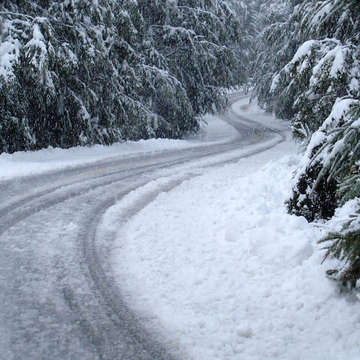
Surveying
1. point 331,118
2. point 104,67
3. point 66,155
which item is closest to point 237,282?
point 331,118

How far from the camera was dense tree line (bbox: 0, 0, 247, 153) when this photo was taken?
12.5 metres

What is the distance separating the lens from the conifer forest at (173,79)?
5.40 m

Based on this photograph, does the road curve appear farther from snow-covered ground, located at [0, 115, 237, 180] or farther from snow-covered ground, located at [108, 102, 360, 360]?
snow-covered ground, located at [0, 115, 237, 180]

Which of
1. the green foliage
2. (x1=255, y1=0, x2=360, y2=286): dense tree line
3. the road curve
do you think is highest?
(x1=255, y1=0, x2=360, y2=286): dense tree line

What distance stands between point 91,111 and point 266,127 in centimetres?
1748

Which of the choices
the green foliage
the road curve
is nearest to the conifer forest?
the green foliage

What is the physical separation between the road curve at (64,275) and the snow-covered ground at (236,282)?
31 centimetres

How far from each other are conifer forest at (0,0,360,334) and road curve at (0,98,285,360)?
243 centimetres

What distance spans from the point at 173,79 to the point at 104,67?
5008mm

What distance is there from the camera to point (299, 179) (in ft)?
21.8

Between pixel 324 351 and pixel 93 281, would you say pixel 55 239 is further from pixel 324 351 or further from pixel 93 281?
pixel 324 351

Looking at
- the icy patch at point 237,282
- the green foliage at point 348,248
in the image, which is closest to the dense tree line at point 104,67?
the icy patch at point 237,282

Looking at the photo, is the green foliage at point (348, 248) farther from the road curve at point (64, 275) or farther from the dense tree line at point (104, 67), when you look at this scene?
the dense tree line at point (104, 67)

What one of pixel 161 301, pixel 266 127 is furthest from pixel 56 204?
pixel 266 127
